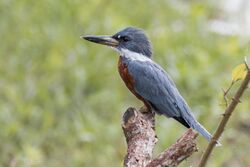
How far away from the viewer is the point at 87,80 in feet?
23.3

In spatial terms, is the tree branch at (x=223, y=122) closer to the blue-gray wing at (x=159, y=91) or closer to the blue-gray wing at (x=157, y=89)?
the blue-gray wing at (x=159, y=91)

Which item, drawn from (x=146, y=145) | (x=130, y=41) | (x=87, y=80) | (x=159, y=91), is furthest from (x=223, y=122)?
(x=87, y=80)

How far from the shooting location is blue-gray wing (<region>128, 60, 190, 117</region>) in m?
4.23

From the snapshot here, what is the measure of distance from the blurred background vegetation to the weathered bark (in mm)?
2190

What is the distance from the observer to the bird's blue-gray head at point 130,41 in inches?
181

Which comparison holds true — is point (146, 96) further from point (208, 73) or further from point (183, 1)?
point (183, 1)

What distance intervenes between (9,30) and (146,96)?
3.49 m

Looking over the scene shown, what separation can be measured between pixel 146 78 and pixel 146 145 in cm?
121

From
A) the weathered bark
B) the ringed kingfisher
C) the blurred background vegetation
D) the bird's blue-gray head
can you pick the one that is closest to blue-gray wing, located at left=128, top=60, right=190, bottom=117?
→ the ringed kingfisher

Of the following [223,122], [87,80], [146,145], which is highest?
[87,80]

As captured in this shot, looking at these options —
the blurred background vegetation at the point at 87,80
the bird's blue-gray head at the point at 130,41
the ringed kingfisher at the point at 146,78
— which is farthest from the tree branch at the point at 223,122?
the blurred background vegetation at the point at 87,80

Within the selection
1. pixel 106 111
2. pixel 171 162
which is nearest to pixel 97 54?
pixel 106 111

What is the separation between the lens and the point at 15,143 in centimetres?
629

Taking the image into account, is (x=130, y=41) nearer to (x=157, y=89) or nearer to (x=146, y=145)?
(x=157, y=89)
